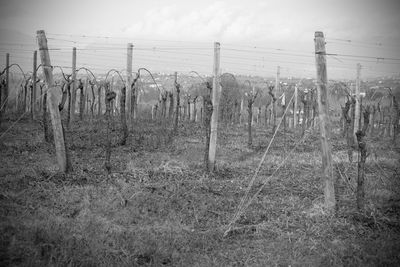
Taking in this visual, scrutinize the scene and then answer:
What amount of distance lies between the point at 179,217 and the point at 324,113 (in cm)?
314

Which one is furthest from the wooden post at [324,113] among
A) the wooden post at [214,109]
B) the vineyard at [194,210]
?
the wooden post at [214,109]

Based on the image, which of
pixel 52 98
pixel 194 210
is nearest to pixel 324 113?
pixel 194 210

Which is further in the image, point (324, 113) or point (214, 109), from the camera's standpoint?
point (214, 109)

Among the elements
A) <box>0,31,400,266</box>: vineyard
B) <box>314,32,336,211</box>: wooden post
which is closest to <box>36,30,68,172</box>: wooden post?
<box>0,31,400,266</box>: vineyard

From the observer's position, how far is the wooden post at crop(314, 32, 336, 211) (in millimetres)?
6250

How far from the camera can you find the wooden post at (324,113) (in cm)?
625

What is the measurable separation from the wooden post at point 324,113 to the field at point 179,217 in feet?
1.17

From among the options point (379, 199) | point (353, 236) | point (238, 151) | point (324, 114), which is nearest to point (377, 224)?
point (353, 236)

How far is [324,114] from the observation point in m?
6.29

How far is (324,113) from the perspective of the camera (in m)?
6.29

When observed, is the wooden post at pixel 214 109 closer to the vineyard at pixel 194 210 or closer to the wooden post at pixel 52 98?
the vineyard at pixel 194 210

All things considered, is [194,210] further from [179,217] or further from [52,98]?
[52,98]

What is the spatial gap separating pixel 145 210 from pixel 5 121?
41.8 feet

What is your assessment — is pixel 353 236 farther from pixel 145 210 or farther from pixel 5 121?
pixel 5 121
